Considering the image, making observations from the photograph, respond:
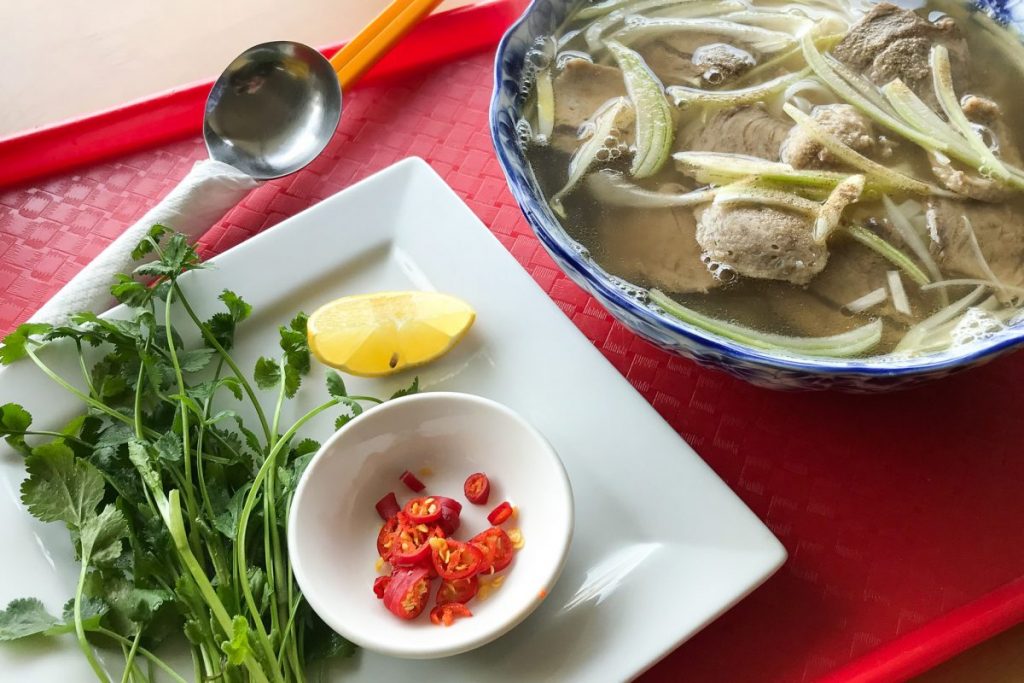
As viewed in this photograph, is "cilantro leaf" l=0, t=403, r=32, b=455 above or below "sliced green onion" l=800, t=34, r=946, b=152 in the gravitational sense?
below

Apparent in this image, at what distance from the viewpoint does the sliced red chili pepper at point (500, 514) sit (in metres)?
1.10

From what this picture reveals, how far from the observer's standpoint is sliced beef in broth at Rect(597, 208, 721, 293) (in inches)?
45.7

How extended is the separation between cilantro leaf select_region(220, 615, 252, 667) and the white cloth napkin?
1.94ft

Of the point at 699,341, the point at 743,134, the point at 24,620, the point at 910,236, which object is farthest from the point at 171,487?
the point at 910,236

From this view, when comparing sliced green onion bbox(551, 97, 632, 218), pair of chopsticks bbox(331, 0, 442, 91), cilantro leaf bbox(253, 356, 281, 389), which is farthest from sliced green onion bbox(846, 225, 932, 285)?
pair of chopsticks bbox(331, 0, 442, 91)

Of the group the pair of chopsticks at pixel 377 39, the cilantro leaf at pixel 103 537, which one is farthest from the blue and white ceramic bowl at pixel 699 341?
the cilantro leaf at pixel 103 537

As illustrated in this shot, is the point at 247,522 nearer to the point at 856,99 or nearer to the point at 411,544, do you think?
the point at 411,544


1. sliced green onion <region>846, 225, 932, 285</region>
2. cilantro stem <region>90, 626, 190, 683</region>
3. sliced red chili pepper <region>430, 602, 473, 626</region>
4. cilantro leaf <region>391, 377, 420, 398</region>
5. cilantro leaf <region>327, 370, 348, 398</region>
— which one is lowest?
cilantro stem <region>90, 626, 190, 683</region>

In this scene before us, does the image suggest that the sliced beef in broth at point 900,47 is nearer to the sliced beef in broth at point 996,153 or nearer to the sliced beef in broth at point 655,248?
the sliced beef in broth at point 996,153

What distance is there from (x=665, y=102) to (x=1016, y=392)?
65 centimetres

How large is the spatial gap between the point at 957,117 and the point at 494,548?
88 centimetres

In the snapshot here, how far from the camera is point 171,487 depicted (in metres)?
1.14

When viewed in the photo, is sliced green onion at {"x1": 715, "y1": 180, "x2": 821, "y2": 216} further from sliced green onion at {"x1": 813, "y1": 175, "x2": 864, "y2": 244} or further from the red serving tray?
the red serving tray

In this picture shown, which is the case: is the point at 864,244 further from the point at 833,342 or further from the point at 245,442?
the point at 245,442
